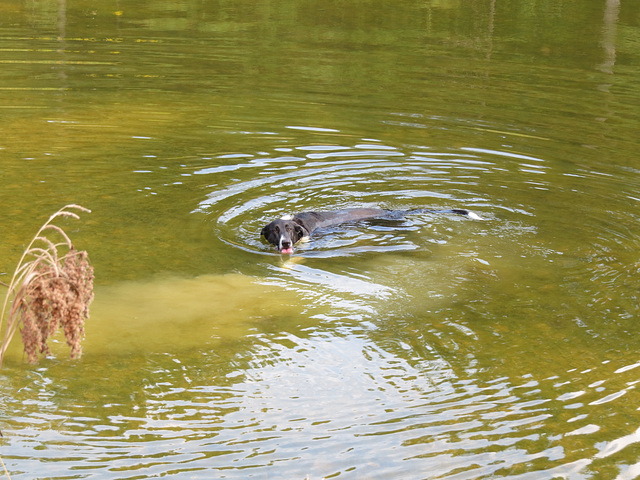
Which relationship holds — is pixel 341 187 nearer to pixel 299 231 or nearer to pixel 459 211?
pixel 459 211

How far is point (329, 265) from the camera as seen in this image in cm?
856

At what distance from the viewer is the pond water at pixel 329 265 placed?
5.52 meters

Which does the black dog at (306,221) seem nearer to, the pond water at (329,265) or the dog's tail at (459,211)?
the dog's tail at (459,211)

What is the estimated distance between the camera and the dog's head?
28.3 ft

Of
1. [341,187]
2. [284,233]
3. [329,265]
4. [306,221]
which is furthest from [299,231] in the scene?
[341,187]

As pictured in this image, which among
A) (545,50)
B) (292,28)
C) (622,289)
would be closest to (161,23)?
(292,28)

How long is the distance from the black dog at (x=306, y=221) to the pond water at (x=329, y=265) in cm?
14

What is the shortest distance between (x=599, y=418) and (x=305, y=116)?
912 cm

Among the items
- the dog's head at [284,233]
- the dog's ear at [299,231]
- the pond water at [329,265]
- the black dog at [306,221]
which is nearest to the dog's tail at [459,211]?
the black dog at [306,221]

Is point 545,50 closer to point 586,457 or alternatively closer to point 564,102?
point 564,102

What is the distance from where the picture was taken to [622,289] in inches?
315

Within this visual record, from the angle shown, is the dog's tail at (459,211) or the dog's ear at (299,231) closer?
the dog's ear at (299,231)

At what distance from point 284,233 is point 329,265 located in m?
0.55

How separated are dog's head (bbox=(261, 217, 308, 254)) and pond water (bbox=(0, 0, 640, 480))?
0.14 metres
